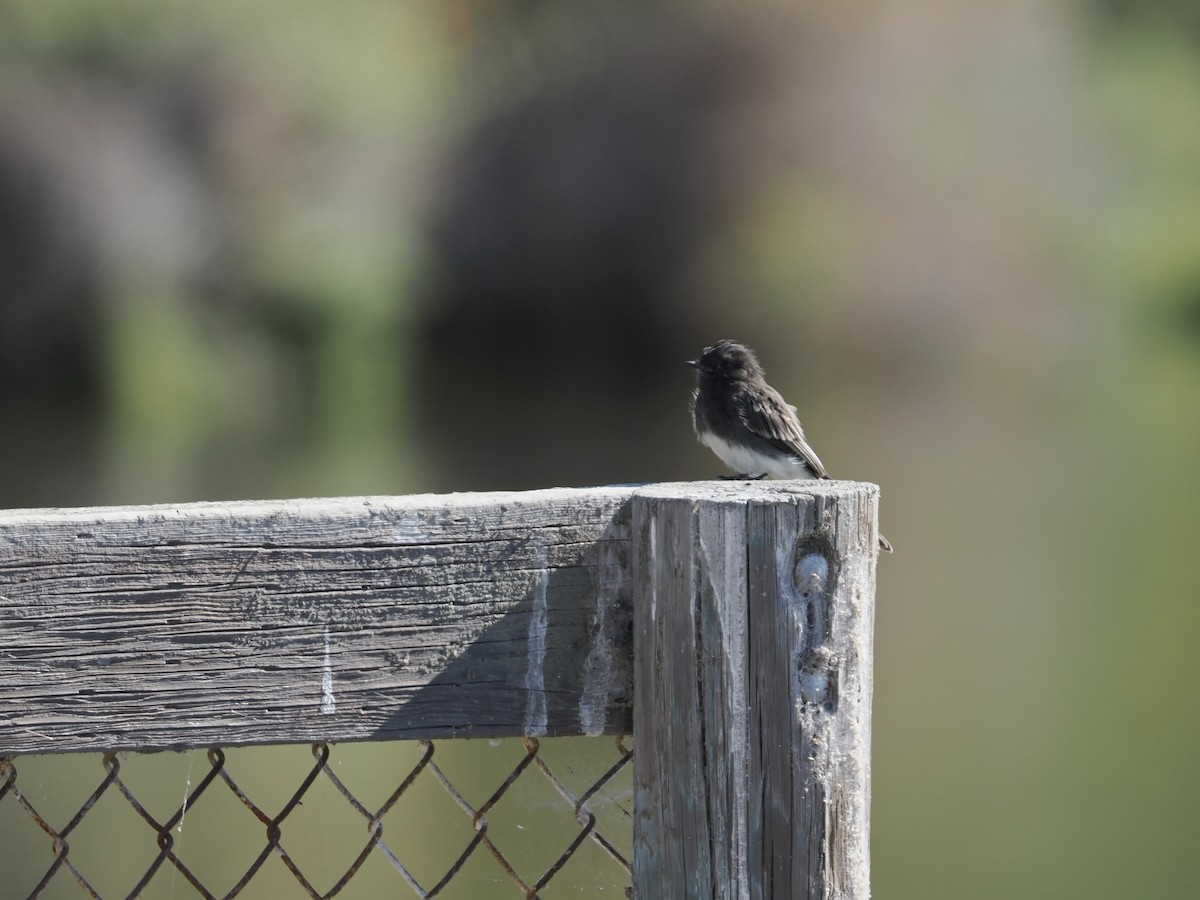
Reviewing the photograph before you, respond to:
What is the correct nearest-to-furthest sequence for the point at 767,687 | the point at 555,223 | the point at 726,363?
the point at 767,687
the point at 726,363
the point at 555,223

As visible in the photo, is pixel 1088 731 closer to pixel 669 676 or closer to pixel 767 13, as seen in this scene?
pixel 669 676

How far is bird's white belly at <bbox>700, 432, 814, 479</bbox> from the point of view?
4.93 m

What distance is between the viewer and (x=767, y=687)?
1.26 meters

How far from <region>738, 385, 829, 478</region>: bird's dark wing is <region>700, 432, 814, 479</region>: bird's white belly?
0.04 meters

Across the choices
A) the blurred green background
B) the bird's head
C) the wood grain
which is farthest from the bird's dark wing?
the blurred green background

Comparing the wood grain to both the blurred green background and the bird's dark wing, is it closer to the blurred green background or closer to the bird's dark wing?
the bird's dark wing

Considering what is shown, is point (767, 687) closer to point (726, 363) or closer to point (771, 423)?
point (771, 423)

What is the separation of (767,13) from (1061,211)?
5376 mm

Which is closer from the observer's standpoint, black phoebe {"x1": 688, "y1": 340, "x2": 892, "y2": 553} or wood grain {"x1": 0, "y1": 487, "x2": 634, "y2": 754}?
wood grain {"x1": 0, "y1": 487, "x2": 634, "y2": 754}

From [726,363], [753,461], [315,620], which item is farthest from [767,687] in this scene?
[726,363]

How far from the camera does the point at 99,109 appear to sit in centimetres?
1989

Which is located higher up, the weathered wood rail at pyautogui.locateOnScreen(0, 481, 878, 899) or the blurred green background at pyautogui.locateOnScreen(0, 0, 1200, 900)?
the blurred green background at pyautogui.locateOnScreen(0, 0, 1200, 900)

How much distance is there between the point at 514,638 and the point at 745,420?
12.2 ft

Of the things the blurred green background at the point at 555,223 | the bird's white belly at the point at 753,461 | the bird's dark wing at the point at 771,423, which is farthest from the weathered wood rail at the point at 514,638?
the blurred green background at the point at 555,223
